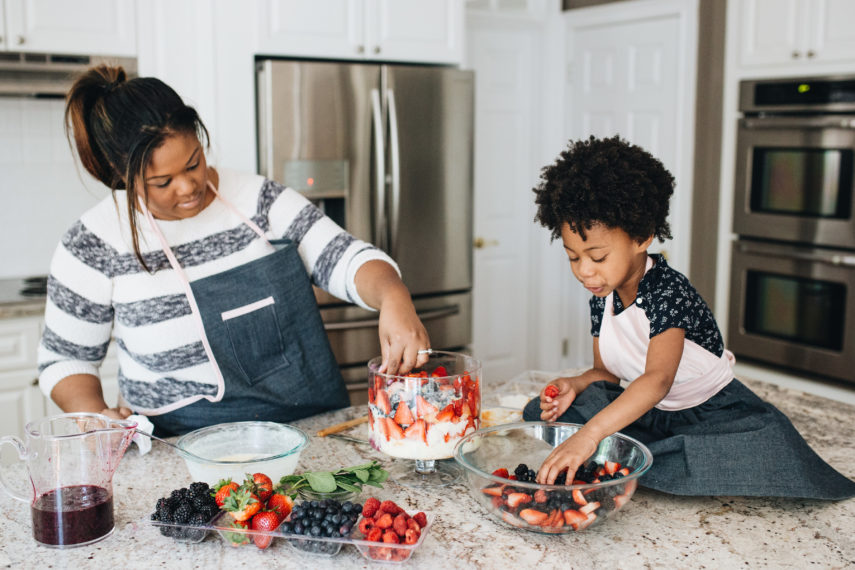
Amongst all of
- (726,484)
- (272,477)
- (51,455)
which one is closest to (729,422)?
(726,484)

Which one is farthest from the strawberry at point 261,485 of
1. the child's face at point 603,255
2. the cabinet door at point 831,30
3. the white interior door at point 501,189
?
the white interior door at point 501,189

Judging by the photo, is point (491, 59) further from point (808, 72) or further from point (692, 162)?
point (808, 72)

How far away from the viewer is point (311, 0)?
3.09 m

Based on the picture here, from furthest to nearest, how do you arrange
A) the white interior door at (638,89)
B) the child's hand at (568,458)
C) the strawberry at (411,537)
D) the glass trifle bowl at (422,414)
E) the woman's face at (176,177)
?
the white interior door at (638,89), the woman's face at (176,177), the glass trifle bowl at (422,414), the child's hand at (568,458), the strawberry at (411,537)

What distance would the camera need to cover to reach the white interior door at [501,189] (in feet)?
14.2

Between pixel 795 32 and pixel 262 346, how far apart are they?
2.58 meters

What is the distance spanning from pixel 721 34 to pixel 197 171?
276 cm

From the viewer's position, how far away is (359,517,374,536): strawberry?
1.10m

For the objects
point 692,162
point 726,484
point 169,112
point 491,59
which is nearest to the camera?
point 726,484

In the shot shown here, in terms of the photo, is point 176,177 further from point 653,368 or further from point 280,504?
point 653,368

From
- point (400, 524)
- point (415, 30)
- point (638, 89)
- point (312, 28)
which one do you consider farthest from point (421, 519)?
point (638, 89)

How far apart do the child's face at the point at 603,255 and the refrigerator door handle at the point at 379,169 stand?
6.01 ft

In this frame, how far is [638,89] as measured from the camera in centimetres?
408

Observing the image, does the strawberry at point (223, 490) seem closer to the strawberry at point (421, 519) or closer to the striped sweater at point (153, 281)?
the strawberry at point (421, 519)
